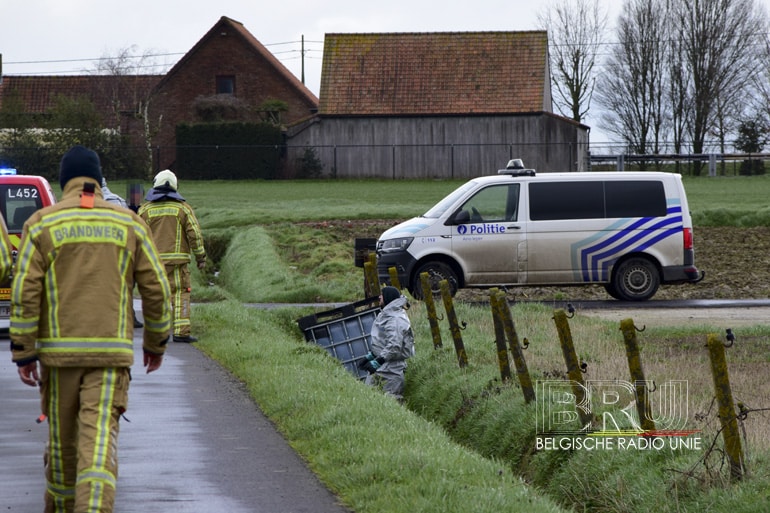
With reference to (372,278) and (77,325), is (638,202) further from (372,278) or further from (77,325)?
(77,325)

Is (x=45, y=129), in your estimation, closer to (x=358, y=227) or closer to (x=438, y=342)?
(x=358, y=227)

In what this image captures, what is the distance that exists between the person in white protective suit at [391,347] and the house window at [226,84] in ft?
175

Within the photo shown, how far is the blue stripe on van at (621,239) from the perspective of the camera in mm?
19844

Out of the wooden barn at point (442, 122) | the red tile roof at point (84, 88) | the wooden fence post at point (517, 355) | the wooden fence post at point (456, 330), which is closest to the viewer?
the wooden fence post at point (517, 355)

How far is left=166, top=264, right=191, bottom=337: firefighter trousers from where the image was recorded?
45.5 feet

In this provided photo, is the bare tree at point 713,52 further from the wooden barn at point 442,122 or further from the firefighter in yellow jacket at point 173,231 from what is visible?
the firefighter in yellow jacket at point 173,231

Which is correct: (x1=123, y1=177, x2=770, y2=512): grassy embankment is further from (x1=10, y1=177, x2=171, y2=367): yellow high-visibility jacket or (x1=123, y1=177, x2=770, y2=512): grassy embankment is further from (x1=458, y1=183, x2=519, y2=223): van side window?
(x1=458, y1=183, x2=519, y2=223): van side window

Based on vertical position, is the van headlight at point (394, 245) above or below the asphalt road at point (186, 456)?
above

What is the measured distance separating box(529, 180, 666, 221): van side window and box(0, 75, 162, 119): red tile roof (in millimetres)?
48254

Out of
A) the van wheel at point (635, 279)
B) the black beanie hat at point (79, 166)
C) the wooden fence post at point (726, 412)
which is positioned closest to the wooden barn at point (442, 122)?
the van wheel at point (635, 279)

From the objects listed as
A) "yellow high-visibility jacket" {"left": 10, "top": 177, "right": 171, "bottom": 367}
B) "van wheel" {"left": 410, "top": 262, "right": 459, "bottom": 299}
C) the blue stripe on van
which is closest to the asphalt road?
"yellow high-visibility jacket" {"left": 10, "top": 177, "right": 171, "bottom": 367}

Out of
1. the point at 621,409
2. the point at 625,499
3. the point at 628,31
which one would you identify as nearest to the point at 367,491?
the point at 625,499

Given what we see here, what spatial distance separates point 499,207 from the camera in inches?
767

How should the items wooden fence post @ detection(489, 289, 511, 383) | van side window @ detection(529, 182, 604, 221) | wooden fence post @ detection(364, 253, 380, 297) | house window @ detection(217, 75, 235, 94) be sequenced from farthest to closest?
1. house window @ detection(217, 75, 235, 94)
2. van side window @ detection(529, 182, 604, 221)
3. wooden fence post @ detection(364, 253, 380, 297)
4. wooden fence post @ detection(489, 289, 511, 383)
